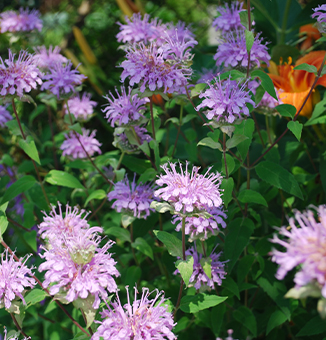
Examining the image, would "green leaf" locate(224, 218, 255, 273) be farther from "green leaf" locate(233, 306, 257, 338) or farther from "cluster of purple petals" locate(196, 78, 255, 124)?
"cluster of purple petals" locate(196, 78, 255, 124)

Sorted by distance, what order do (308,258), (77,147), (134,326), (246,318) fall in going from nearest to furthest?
(308,258) → (134,326) → (246,318) → (77,147)

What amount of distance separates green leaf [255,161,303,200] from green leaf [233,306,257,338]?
37 cm

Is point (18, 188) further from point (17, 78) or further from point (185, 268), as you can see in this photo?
point (185, 268)

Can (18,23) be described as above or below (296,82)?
above

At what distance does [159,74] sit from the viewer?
0.94 meters

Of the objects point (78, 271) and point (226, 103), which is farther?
point (226, 103)

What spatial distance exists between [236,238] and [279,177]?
0.66 feet

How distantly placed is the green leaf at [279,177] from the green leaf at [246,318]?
0.37m

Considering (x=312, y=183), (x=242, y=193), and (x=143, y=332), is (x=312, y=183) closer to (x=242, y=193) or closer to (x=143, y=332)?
(x=242, y=193)

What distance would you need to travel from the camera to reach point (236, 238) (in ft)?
3.21

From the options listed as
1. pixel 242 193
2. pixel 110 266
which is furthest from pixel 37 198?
pixel 242 193

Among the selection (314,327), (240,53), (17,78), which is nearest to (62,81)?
(17,78)

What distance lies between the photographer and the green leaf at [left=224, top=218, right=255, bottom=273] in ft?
3.13

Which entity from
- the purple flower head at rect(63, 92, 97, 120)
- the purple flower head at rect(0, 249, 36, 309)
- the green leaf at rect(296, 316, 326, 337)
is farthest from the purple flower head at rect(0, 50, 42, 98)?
the green leaf at rect(296, 316, 326, 337)
